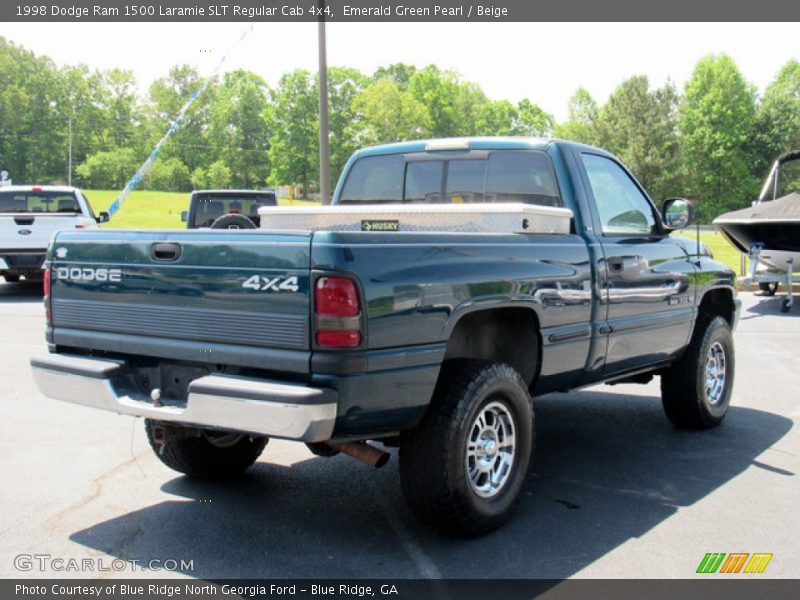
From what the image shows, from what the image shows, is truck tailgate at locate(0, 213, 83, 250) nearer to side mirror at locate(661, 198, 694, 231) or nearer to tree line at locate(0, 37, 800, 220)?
side mirror at locate(661, 198, 694, 231)

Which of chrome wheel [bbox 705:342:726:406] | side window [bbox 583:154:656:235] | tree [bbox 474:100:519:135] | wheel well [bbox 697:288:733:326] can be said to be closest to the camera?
side window [bbox 583:154:656:235]

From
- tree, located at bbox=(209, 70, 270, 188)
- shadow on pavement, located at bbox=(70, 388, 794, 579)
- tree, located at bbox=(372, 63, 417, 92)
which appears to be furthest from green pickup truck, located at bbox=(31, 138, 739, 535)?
tree, located at bbox=(372, 63, 417, 92)

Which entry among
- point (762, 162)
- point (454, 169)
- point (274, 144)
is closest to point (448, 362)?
point (454, 169)

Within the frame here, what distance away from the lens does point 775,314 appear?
13.7m

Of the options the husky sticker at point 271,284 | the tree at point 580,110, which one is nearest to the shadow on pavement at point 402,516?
the husky sticker at point 271,284

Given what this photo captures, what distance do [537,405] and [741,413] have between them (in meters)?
1.68

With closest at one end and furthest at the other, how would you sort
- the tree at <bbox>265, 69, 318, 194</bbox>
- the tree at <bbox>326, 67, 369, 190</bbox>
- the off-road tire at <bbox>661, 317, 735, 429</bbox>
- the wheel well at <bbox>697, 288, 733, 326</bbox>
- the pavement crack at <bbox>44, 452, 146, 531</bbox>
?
the pavement crack at <bbox>44, 452, 146, 531</bbox> < the off-road tire at <bbox>661, 317, 735, 429</bbox> < the wheel well at <bbox>697, 288, 733, 326</bbox> < the tree at <bbox>326, 67, 369, 190</bbox> < the tree at <bbox>265, 69, 318, 194</bbox>

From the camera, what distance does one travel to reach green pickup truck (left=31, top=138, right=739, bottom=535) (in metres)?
3.45

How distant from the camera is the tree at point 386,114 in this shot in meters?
64.9

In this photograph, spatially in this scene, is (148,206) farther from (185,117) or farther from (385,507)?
(385,507)

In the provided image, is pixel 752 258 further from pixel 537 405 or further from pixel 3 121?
pixel 3 121

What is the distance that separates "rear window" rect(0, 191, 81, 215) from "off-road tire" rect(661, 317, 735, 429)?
1256 centimetres

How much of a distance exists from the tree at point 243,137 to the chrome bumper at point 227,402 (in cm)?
9273

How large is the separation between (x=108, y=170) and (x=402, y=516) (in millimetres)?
96915
